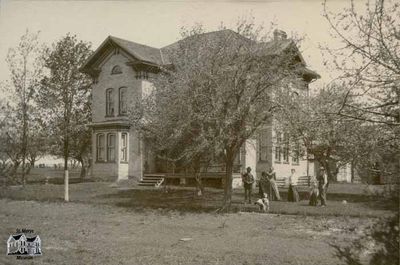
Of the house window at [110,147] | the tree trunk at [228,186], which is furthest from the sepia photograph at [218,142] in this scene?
the house window at [110,147]

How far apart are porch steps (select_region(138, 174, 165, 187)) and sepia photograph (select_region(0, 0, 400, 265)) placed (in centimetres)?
13

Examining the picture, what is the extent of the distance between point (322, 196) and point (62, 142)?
47.1 ft

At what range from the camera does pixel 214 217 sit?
34.0 feet

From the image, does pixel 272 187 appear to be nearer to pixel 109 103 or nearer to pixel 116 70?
Result: pixel 116 70

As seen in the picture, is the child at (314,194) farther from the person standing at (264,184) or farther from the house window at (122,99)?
the house window at (122,99)

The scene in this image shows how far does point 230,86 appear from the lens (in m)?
10.3

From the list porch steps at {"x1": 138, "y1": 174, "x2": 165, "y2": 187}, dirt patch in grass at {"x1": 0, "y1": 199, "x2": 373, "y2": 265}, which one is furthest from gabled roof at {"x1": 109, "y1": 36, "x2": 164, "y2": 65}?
dirt patch in grass at {"x1": 0, "y1": 199, "x2": 373, "y2": 265}

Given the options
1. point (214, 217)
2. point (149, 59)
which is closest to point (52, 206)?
point (214, 217)

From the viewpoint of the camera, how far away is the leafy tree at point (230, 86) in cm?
1028

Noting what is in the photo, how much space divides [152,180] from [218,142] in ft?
29.1

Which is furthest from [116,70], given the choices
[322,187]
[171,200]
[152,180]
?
[322,187]

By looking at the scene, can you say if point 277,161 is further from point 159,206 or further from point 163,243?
point 163,243

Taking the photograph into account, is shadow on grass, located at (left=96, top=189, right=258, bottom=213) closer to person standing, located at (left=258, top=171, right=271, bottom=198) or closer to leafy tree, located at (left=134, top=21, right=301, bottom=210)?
person standing, located at (left=258, top=171, right=271, bottom=198)

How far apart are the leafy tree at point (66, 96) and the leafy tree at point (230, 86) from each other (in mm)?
8592
